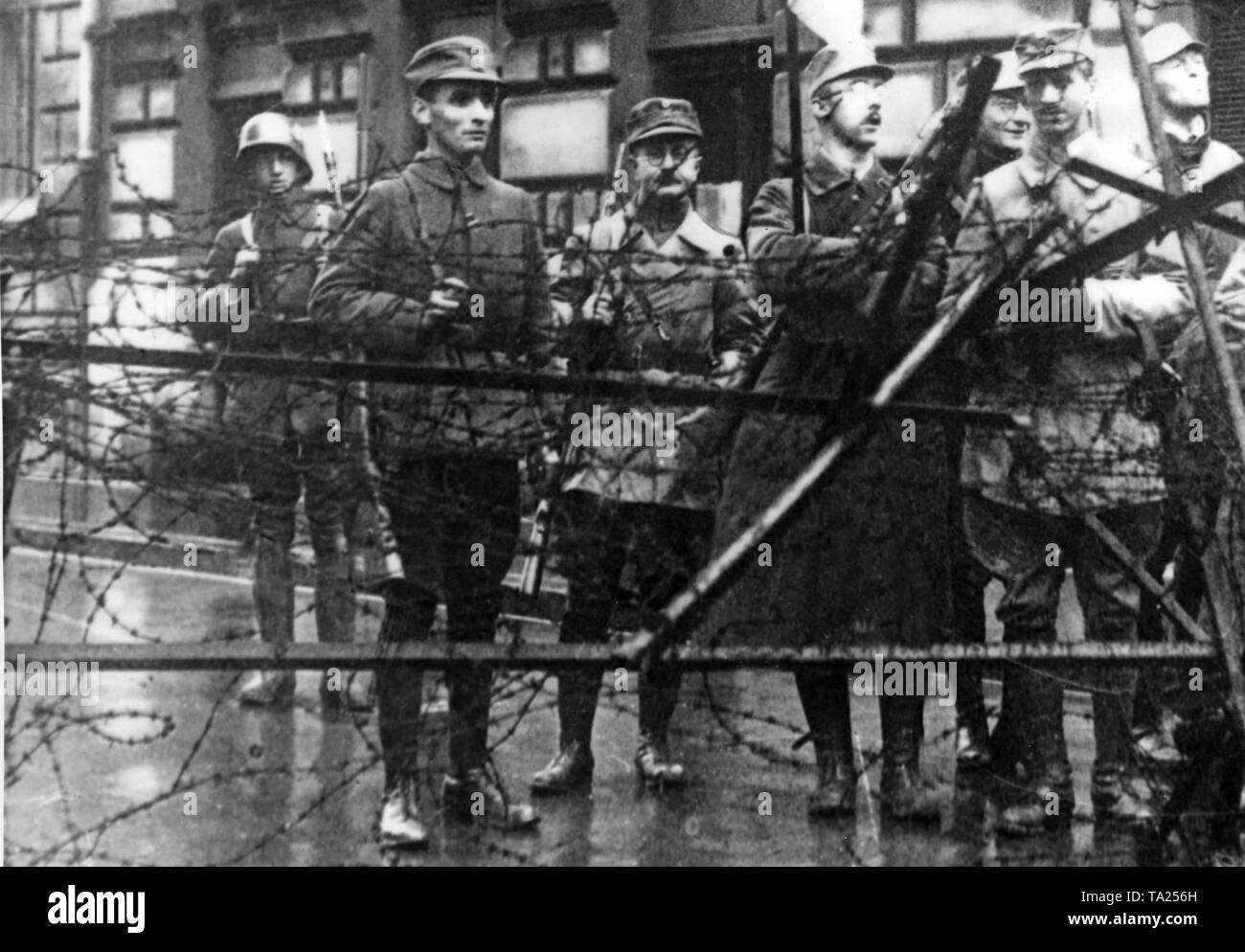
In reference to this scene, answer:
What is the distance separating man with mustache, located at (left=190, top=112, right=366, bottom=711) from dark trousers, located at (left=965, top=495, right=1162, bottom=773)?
1.66 meters

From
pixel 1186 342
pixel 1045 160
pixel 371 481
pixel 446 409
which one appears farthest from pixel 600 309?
pixel 1186 342

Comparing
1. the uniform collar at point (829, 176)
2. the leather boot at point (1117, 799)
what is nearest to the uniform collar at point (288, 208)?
the uniform collar at point (829, 176)

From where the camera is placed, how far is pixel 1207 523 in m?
4.09

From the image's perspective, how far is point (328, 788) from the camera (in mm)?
4141

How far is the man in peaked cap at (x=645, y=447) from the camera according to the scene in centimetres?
408

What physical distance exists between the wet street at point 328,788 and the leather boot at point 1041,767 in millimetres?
47

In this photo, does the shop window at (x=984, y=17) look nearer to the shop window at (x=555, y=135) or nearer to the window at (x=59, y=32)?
the shop window at (x=555, y=135)

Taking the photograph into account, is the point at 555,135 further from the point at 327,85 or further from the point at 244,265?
the point at 244,265

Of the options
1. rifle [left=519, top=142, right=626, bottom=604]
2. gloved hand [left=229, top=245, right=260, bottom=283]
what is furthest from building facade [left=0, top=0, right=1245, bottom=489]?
rifle [left=519, top=142, right=626, bottom=604]

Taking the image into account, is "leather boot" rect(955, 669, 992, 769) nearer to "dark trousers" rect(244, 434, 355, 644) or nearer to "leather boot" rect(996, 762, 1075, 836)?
"leather boot" rect(996, 762, 1075, 836)

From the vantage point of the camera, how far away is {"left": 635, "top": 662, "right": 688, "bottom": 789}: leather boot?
4.06 m

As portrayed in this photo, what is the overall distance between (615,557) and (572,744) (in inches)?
19.9
